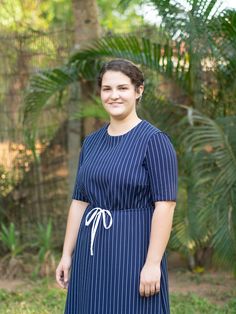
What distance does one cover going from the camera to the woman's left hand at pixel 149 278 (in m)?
2.35

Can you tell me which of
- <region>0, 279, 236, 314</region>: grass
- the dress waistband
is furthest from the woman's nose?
<region>0, 279, 236, 314</region>: grass

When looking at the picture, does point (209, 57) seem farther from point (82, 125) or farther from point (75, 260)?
point (75, 260)

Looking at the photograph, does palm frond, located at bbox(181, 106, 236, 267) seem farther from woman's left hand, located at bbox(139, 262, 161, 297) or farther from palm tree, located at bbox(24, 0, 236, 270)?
woman's left hand, located at bbox(139, 262, 161, 297)

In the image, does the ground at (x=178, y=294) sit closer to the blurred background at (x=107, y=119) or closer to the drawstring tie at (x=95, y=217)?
the blurred background at (x=107, y=119)

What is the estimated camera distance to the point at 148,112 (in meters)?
5.43

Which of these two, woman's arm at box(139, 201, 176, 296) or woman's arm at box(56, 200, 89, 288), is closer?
woman's arm at box(139, 201, 176, 296)

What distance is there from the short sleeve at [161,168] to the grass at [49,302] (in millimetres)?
2352

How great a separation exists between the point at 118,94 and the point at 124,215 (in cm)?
50

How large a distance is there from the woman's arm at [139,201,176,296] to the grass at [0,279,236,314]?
225 cm

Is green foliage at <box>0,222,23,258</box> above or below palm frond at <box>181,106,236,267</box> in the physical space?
below

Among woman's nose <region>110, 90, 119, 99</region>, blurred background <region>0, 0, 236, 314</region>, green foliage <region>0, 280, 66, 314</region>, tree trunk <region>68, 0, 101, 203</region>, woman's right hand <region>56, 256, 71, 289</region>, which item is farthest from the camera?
tree trunk <region>68, 0, 101, 203</region>

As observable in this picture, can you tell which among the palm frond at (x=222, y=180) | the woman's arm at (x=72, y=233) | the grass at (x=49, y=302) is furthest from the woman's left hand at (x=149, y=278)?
the grass at (x=49, y=302)

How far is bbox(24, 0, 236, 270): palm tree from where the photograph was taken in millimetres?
4383

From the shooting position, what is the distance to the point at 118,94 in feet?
8.05
